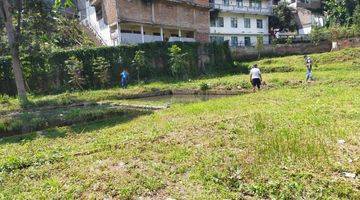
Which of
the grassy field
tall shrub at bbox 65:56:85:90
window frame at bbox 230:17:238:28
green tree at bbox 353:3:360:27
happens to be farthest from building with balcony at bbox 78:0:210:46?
the grassy field

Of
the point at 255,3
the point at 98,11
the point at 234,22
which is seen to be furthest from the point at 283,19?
the point at 98,11

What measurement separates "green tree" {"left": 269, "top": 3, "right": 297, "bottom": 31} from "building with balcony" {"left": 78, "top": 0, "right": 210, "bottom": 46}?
15914 mm

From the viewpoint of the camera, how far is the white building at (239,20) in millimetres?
52469

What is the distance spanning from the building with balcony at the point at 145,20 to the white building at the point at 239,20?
432 centimetres

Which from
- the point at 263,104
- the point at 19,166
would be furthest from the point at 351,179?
the point at 263,104

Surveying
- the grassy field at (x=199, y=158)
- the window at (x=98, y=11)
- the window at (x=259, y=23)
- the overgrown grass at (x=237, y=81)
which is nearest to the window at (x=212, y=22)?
the window at (x=259, y=23)

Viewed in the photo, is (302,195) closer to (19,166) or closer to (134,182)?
(134,182)

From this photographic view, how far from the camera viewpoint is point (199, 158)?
8.71 meters

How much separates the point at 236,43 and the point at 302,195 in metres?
49.5

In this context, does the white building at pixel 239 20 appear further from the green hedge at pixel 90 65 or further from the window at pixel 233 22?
the green hedge at pixel 90 65

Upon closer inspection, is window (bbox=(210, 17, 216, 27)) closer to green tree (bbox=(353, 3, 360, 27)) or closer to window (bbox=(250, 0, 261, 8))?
window (bbox=(250, 0, 261, 8))

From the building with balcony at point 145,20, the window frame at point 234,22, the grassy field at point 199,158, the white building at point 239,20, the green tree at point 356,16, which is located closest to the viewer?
the grassy field at point 199,158

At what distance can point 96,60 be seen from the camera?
108 ft

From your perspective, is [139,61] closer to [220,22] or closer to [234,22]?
[220,22]
